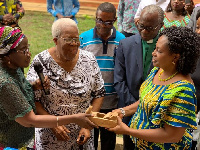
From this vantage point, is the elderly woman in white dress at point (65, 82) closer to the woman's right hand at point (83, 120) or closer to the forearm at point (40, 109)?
the forearm at point (40, 109)

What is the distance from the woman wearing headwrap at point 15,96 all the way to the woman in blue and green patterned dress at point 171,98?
636 mm

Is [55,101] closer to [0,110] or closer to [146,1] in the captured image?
[0,110]

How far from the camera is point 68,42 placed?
2398 mm

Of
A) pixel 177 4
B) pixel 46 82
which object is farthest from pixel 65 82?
pixel 177 4

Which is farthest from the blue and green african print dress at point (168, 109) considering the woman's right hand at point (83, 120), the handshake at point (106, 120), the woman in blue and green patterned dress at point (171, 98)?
the woman's right hand at point (83, 120)

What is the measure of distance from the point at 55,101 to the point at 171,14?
2.81m

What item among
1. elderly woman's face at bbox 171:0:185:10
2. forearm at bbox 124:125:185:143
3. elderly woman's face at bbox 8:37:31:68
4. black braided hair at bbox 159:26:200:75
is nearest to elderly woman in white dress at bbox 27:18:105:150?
elderly woman's face at bbox 8:37:31:68

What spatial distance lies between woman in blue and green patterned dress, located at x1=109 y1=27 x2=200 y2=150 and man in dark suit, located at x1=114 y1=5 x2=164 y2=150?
2.21 feet

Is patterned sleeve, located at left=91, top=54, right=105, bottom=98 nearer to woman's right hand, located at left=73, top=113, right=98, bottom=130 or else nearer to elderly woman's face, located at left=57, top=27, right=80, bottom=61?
elderly woman's face, located at left=57, top=27, right=80, bottom=61

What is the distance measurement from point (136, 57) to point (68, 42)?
881 millimetres

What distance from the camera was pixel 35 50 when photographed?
830 centimetres

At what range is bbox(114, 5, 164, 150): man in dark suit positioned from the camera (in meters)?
2.95

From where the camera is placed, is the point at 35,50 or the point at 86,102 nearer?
the point at 86,102

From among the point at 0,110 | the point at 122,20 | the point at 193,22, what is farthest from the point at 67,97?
the point at 122,20
